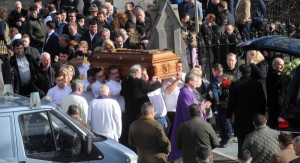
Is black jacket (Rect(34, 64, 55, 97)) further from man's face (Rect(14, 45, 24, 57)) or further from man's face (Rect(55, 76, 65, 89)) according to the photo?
man's face (Rect(55, 76, 65, 89))

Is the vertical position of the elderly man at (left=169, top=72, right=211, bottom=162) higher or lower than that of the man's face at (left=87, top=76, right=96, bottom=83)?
lower

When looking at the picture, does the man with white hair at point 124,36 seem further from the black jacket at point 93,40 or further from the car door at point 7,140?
the car door at point 7,140

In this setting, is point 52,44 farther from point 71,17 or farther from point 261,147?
point 261,147

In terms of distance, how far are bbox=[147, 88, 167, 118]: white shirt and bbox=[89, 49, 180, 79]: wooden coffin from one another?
1.43ft

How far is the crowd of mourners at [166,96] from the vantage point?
1183 cm

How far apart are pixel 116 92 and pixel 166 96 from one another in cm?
90

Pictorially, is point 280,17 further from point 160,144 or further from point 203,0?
point 160,144

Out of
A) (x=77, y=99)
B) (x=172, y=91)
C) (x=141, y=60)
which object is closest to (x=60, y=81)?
(x=77, y=99)

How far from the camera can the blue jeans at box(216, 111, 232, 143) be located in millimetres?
14891

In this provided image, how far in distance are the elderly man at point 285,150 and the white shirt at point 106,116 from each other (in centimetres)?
328

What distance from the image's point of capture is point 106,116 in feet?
42.1

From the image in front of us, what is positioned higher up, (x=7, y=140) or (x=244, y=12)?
(x=244, y=12)

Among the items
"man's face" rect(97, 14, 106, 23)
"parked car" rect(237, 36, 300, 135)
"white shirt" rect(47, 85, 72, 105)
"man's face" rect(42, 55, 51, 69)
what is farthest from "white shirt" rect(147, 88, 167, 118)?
"man's face" rect(97, 14, 106, 23)

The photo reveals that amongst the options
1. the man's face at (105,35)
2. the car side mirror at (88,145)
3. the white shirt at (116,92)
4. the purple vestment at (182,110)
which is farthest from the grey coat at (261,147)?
the man's face at (105,35)
